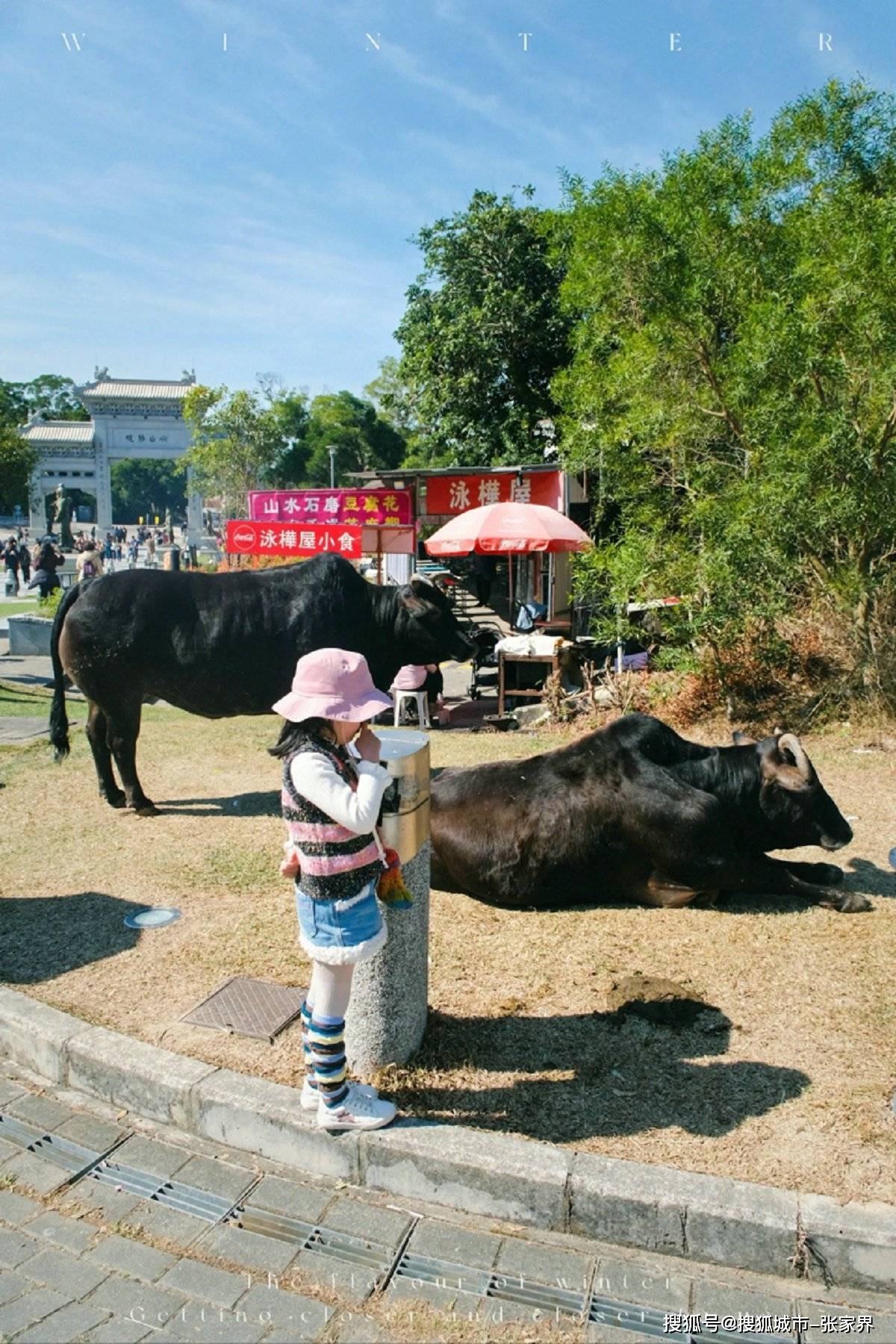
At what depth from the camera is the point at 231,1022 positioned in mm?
4133

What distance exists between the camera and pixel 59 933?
16.7 feet

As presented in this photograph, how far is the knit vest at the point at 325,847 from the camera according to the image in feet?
10.8

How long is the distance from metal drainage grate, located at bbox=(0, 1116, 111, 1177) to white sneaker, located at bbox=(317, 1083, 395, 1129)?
812 mm

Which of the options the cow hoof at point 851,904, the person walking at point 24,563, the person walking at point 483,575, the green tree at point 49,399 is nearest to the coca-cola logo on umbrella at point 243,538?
the person walking at point 483,575

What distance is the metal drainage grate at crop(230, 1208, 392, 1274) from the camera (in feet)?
9.75

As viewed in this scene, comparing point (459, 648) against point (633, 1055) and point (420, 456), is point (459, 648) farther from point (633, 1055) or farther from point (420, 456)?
point (420, 456)

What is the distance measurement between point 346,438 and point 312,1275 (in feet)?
150

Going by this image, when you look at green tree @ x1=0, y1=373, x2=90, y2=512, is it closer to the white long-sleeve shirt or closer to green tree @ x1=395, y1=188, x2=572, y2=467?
green tree @ x1=395, y1=188, x2=572, y2=467

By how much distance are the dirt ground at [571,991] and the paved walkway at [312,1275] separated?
38cm

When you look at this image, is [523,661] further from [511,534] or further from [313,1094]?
[313,1094]

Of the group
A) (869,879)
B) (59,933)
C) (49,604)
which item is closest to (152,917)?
(59,933)

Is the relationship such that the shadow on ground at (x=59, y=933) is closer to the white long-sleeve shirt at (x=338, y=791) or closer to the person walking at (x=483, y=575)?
the white long-sleeve shirt at (x=338, y=791)

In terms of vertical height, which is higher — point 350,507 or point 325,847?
point 350,507

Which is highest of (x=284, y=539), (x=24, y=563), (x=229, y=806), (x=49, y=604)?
(x=284, y=539)
